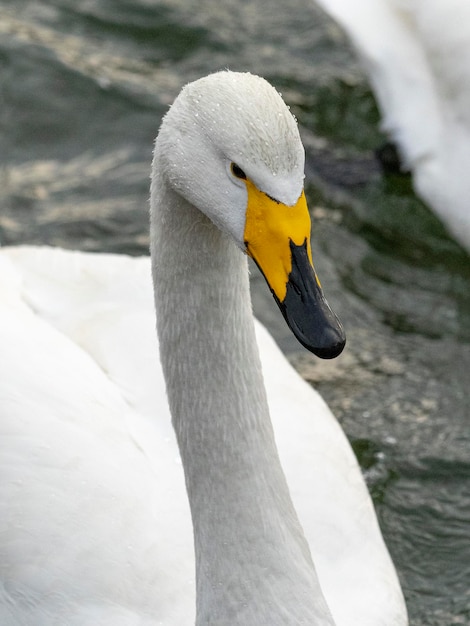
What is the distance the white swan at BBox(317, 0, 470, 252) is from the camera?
5871mm

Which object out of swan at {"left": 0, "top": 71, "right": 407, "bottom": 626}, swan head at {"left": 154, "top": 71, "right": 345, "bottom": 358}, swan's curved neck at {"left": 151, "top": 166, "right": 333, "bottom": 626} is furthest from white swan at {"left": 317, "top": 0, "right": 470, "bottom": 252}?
swan head at {"left": 154, "top": 71, "right": 345, "bottom": 358}

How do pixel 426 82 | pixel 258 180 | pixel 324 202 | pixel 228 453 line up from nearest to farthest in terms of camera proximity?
pixel 258 180, pixel 228 453, pixel 426 82, pixel 324 202

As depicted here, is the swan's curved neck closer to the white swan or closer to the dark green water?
the dark green water

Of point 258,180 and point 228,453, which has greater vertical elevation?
point 258,180

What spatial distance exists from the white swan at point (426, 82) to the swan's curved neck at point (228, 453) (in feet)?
10.1

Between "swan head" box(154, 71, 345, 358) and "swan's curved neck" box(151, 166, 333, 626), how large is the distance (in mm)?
286

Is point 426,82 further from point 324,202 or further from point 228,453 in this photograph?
→ point 228,453

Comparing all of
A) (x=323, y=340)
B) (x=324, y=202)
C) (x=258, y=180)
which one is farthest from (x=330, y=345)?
(x=324, y=202)

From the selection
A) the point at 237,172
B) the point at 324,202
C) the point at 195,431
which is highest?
the point at 237,172

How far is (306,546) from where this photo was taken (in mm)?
3199

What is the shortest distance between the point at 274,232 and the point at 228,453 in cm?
72

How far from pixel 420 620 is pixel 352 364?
1587mm

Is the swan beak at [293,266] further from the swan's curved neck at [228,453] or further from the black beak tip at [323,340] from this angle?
the swan's curved neck at [228,453]

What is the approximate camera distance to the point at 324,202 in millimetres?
6605
